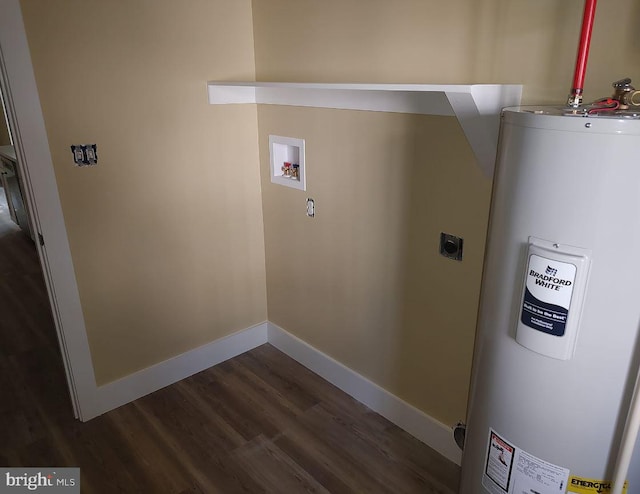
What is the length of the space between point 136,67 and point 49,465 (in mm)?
1861

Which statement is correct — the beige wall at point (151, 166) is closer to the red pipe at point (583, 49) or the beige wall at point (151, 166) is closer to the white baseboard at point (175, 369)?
the white baseboard at point (175, 369)

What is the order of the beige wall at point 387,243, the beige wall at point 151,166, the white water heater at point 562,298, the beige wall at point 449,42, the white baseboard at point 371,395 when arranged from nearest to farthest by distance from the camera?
the white water heater at point 562,298 < the beige wall at point 449,42 < the beige wall at point 387,243 < the beige wall at point 151,166 < the white baseboard at point 371,395

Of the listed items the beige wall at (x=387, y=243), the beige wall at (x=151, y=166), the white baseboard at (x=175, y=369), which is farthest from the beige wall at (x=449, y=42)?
the white baseboard at (x=175, y=369)

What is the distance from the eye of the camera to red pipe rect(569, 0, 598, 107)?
3.63 feet

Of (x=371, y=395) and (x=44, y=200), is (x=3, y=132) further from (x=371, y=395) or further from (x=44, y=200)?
(x=371, y=395)

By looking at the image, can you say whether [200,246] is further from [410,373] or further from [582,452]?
[582,452]

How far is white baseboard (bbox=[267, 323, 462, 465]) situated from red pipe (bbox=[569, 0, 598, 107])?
1.54 metres

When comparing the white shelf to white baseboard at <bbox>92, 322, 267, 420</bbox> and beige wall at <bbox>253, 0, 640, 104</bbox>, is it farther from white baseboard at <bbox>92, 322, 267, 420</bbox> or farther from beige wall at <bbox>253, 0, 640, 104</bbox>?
white baseboard at <bbox>92, 322, 267, 420</bbox>

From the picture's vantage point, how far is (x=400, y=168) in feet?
6.56

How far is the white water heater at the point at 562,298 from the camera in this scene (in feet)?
3.20

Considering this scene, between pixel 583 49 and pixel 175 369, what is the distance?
2.47 metres

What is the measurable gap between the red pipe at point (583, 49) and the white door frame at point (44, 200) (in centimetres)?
197

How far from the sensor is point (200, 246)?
2.66 metres

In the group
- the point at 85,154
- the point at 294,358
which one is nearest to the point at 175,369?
the point at 294,358
